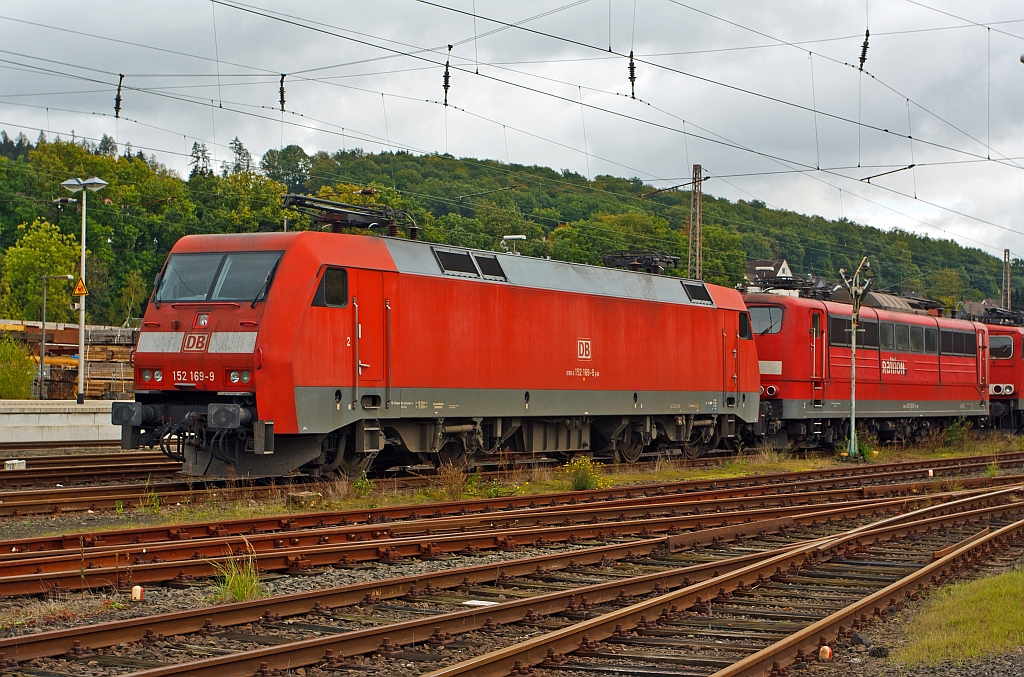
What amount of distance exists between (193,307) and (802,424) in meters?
16.6

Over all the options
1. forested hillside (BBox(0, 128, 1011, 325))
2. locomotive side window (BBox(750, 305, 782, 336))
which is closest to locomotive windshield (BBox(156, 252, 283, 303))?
locomotive side window (BBox(750, 305, 782, 336))

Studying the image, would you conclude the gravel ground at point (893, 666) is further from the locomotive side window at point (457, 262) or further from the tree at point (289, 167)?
the tree at point (289, 167)

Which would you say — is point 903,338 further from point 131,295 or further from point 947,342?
point 131,295

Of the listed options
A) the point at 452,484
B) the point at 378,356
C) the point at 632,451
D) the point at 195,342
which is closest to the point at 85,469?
the point at 195,342

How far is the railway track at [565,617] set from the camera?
6.88m

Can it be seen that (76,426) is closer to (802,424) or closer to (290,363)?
(290,363)

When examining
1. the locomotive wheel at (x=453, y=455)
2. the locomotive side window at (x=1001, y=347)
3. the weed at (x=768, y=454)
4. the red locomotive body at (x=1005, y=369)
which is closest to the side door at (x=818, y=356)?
the weed at (x=768, y=454)

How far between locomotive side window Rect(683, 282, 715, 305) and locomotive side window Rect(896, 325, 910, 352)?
836cm

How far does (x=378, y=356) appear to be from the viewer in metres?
16.1

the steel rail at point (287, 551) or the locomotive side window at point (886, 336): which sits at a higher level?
the locomotive side window at point (886, 336)

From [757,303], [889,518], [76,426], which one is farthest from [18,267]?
[889,518]

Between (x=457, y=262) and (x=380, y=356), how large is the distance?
2.51 metres

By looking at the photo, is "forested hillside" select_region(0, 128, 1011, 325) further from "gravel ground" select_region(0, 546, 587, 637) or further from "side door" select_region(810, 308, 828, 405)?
"gravel ground" select_region(0, 546, 587, 637)

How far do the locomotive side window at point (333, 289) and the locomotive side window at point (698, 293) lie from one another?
32.3 feet
